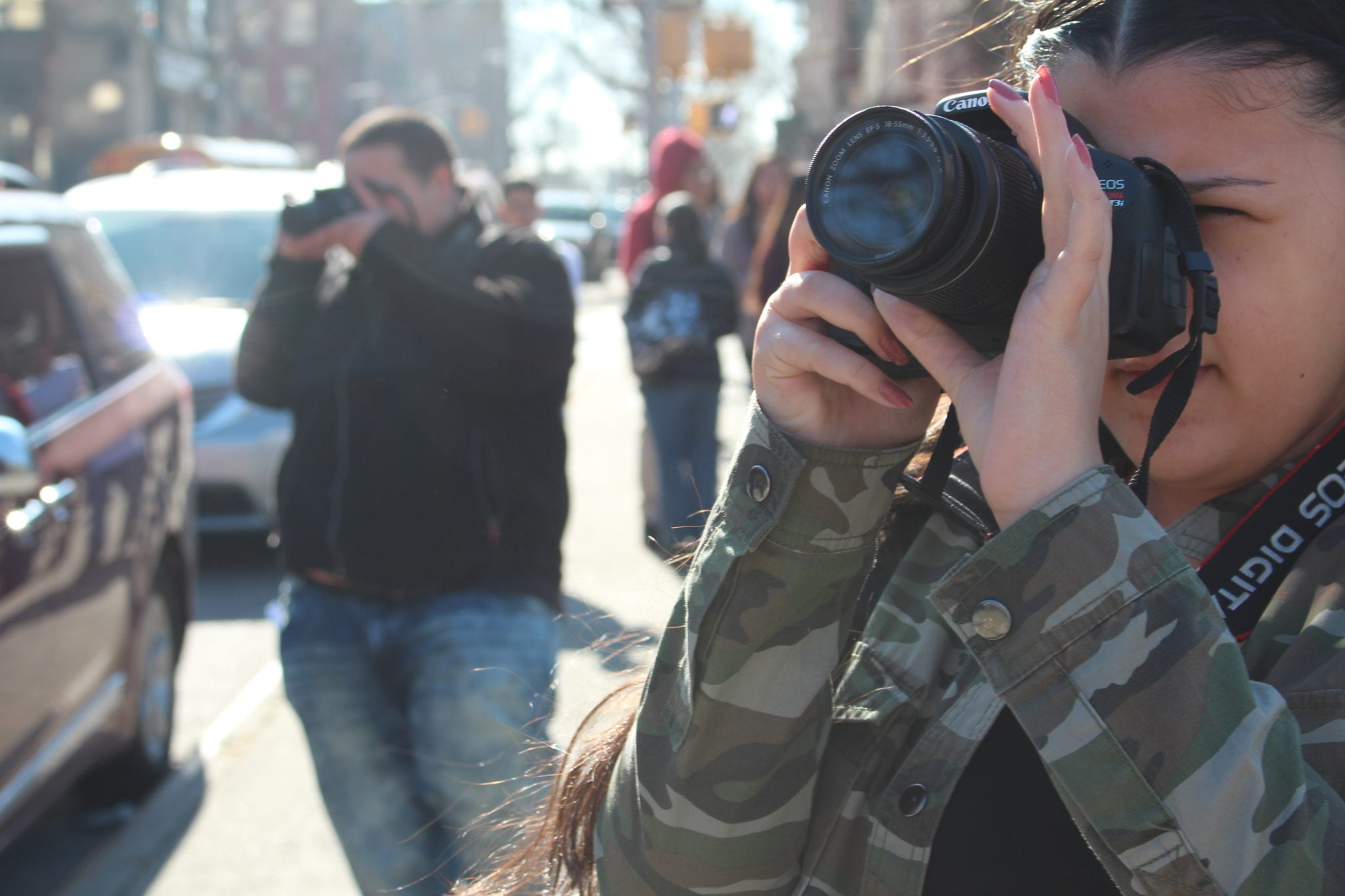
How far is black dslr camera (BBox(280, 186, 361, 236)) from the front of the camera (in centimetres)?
275

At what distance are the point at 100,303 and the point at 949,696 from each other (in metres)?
3.26

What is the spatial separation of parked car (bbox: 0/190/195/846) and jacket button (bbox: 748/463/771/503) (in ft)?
6.44

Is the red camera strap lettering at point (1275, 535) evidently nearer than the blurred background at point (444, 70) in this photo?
Yes

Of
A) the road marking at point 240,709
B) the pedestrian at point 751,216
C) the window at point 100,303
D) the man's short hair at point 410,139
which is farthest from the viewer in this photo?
the pedestrian at point 751,216

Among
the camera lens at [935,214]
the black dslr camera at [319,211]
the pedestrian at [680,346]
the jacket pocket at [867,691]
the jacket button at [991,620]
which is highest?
the camera lens at [935,214]

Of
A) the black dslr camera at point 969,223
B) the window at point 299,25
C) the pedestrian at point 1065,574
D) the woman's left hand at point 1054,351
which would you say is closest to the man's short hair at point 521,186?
the pedestrian at point 1065,574

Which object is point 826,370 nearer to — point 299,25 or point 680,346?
point 680,346

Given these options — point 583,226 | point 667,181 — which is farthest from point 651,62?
point 667,181

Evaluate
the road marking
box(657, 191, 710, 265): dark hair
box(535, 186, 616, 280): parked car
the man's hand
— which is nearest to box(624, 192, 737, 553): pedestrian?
box(657, 191, 710, 265): dark hair

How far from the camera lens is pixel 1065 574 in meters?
0.98

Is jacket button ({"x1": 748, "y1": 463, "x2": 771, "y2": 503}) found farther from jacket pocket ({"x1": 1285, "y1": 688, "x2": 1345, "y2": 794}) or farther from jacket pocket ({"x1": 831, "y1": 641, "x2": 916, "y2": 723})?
jacket pocket ({"x1": 1285, "y1": 688, "x2": 1345, "y2": 794})

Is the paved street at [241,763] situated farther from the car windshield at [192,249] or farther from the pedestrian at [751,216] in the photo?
the pedestrian at [751,216]

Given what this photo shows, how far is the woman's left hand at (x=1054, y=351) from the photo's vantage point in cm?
96

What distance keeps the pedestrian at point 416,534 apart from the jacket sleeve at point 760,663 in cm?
116
